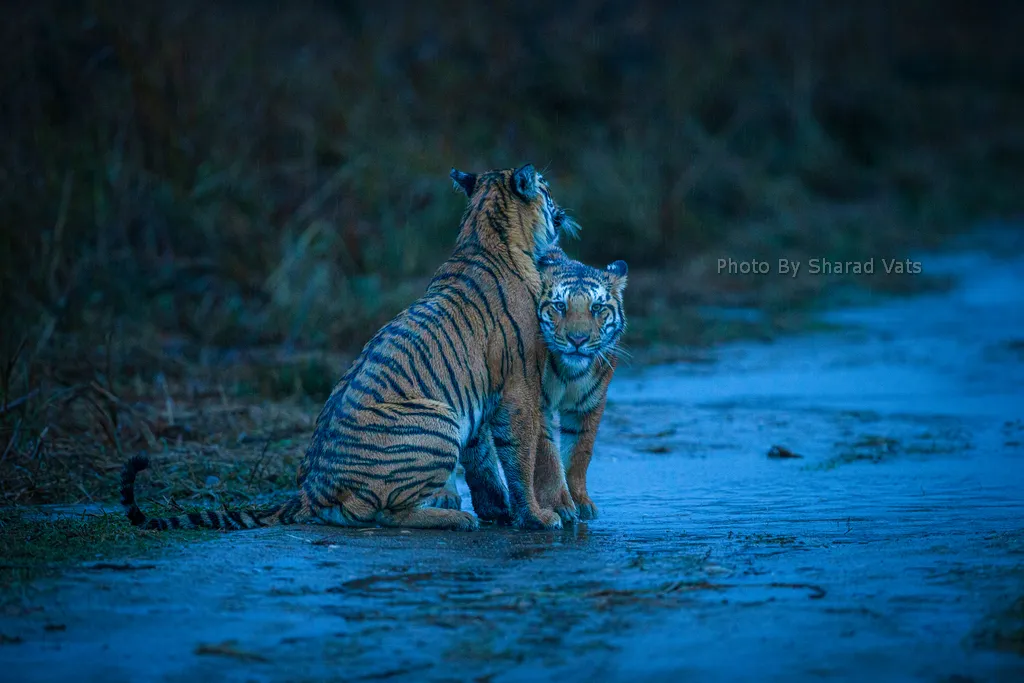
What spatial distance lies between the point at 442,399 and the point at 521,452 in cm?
41

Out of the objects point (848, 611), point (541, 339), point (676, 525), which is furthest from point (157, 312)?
point (848, 611)

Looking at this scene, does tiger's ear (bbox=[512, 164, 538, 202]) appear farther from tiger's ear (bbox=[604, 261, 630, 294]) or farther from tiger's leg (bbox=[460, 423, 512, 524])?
tiger's leg (bbox=[460, 423, 512, 524])

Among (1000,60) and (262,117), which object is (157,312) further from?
(1000,60)

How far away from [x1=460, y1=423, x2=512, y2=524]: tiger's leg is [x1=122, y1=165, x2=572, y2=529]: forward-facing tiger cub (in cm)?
10

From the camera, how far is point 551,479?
19.5 ft

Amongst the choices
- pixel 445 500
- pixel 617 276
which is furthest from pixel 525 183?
pixel 445 500

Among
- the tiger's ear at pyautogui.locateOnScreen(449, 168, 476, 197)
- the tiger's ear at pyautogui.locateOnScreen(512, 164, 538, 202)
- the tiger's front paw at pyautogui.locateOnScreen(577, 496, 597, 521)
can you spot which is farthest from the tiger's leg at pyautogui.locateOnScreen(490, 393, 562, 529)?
the tiger's ear at pyautogui.locateOnScreen(449, 168, 476, 197)

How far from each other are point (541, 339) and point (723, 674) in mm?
2483

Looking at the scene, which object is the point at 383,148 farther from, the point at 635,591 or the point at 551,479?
the point at 635,591

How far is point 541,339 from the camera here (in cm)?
605

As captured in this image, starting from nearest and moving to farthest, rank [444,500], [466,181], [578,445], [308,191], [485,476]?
[444,500]
[485,476]
[578,445]
[466,181]
[308,191]

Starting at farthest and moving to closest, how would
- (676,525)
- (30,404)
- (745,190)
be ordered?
(745,190) < (30,404) < (676,525)

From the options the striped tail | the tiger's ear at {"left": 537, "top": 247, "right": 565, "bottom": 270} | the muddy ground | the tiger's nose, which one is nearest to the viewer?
the muddy ground

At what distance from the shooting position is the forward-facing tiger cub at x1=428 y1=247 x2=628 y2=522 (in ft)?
19.5
